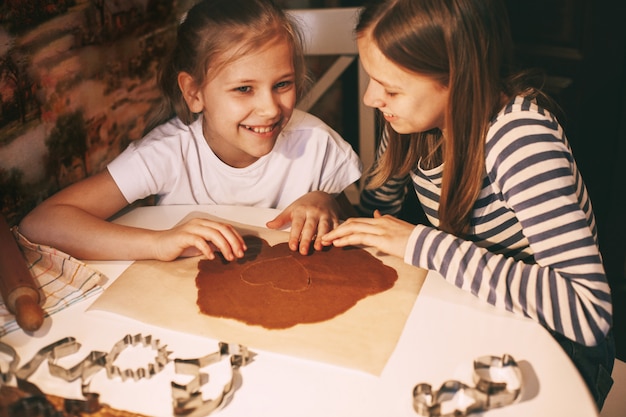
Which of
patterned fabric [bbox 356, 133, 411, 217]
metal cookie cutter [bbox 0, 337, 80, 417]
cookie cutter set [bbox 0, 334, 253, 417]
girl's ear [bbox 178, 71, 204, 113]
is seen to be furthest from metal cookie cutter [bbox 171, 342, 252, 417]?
patterned fabric [bbox 356, 133, 411, 217]

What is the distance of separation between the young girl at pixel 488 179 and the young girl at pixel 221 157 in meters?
0.19

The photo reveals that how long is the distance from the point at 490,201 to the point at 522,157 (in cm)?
17

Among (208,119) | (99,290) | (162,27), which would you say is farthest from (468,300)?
(162,27)

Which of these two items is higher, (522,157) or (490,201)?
(522,157)

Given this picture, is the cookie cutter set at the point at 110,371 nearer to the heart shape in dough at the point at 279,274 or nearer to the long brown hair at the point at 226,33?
the heart shape in dough at the point at 279,274

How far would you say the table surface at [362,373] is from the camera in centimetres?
77

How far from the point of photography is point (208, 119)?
1.33 meters

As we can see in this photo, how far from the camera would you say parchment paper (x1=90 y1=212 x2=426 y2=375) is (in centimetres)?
85

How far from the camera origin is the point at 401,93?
1111 millimetres

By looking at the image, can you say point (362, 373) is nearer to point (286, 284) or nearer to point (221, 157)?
point (286, 284)

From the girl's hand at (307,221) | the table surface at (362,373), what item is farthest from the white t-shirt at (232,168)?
the table surface at (362,373)

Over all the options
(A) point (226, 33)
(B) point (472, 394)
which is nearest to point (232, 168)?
(A) point (226, 33)

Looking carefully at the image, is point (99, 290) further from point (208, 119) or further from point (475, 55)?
point (475, 55)

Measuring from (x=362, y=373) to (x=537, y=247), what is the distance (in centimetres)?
36
